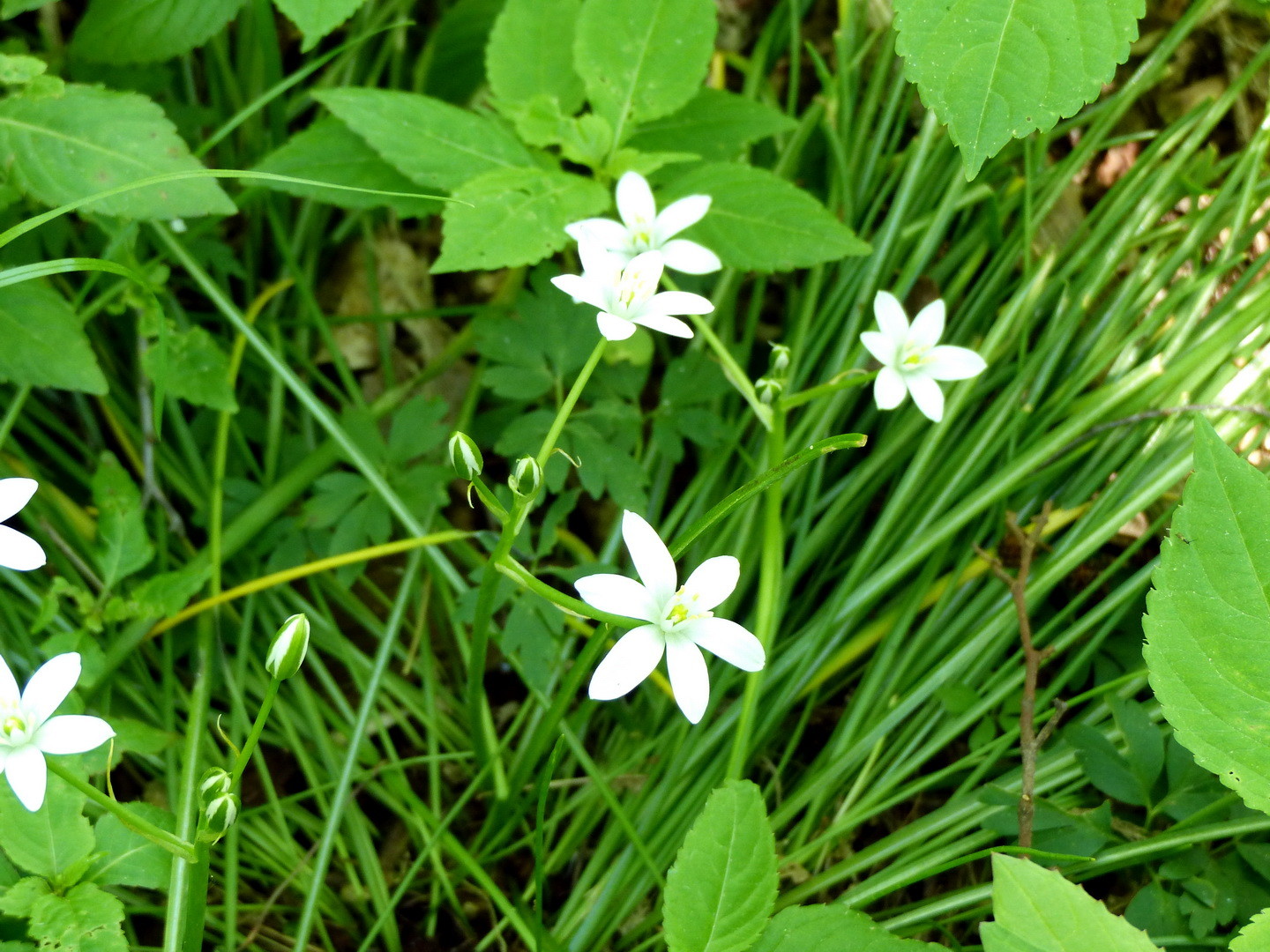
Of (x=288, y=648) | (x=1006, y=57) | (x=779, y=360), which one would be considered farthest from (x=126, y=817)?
(x=1006, y=57)

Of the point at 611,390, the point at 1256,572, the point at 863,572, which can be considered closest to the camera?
the point at 1256,572

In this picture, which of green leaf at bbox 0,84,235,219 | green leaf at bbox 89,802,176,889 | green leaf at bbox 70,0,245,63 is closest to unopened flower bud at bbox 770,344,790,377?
green leaf at bbox 0,84,235,219

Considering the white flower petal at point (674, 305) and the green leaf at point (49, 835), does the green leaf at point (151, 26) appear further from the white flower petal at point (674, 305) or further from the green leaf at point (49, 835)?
the green leaf at point (49, 835)

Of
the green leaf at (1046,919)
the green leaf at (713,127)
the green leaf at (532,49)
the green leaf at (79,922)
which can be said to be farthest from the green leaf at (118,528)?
the green leaf at (1046,919)

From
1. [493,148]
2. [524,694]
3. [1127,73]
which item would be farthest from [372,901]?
[1127,73]

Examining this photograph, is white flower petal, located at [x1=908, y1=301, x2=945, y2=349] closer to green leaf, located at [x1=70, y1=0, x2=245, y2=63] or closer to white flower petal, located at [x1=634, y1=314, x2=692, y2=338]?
white flower petal, located at [x1=634, y1=314, x2=692, y2=338]

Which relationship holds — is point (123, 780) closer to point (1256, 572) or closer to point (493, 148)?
point (493, 148)
